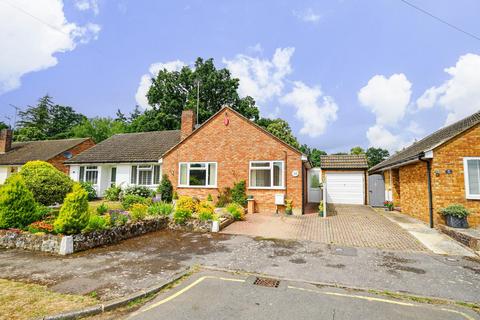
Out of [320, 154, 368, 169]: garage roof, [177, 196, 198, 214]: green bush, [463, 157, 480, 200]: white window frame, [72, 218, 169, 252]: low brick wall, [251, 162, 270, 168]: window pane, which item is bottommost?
[72, 218, 169, 252]: low brick wall

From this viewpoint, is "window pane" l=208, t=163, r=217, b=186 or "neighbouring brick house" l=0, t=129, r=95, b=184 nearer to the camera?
"window pane" l=208, t=163, r=217, b=186

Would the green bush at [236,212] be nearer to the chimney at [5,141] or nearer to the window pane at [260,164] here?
the window pane at [260,164]

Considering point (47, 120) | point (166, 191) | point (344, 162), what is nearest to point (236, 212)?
point (166, 191)

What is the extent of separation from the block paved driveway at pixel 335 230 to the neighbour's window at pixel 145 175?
919cm

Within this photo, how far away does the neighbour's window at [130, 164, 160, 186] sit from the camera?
61.8ft

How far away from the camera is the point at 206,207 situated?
440 inches

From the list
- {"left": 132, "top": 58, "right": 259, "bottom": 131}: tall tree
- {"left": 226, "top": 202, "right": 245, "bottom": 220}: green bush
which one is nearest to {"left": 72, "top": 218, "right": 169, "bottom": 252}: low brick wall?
{"left": 226, "top": 202, "right": 245, "bottom": 220}: green bush

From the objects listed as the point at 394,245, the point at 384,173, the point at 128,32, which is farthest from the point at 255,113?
the point at 394,245

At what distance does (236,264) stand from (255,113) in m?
34.3

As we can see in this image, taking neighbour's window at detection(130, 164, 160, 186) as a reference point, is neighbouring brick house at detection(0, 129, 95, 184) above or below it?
above

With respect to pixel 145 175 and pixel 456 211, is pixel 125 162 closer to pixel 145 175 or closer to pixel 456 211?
pixel 145 175

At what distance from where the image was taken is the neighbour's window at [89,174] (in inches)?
815

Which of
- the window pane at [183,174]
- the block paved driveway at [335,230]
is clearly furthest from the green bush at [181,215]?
the window pane at [183,174]

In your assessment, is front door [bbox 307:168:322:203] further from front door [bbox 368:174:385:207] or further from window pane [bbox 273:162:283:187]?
window pane [bbox 273:162:283:187]
